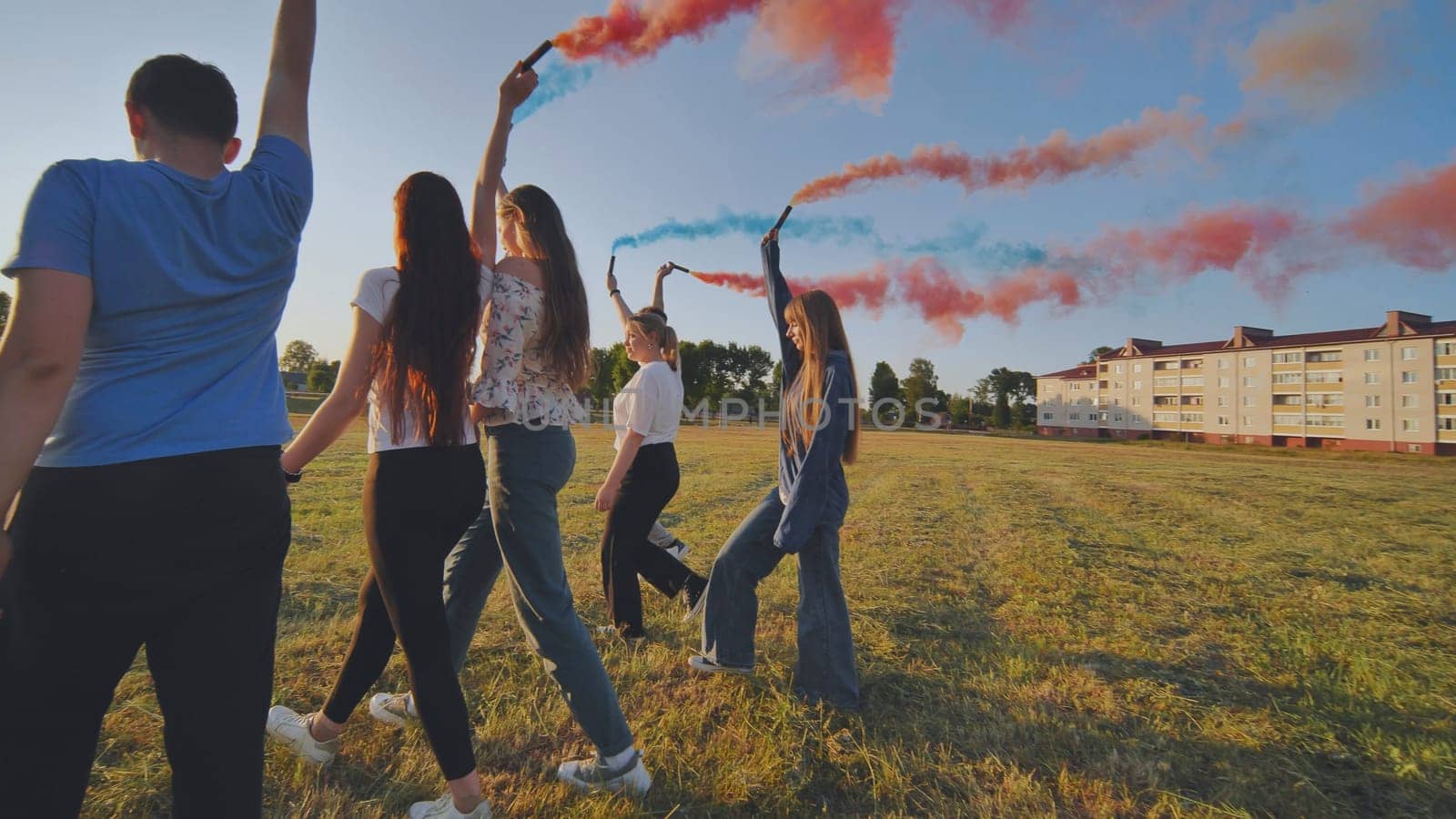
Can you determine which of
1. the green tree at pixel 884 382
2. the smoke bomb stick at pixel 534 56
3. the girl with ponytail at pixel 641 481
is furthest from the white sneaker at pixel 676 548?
the green tree at pixel 884 382

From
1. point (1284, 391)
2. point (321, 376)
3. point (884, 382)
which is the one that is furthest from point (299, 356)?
point (1284, 391)

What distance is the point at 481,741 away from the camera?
3096 millimetres

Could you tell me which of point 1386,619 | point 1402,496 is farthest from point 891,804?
point 1402,496

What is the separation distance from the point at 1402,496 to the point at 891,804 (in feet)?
66.2

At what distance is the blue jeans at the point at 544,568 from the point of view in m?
2.62

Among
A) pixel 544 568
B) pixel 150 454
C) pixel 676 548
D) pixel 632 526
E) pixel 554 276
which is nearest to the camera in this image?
pixel 150 454

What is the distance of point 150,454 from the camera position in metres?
1.35

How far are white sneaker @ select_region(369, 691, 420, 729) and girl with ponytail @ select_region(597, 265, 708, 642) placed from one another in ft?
5.10

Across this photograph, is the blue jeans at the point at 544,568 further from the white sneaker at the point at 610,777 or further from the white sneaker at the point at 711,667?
the white sneaker at the point at 711,667

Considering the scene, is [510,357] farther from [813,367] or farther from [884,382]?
[884,382]

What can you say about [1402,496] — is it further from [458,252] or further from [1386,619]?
[458,252]

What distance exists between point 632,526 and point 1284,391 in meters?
91.8

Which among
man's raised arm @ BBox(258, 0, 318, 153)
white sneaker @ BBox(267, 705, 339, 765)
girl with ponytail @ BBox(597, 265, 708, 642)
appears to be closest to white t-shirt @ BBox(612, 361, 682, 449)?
girl with ponytail @ BBox(597, 265, 708, 642)

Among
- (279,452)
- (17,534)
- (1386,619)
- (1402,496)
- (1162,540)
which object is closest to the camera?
(17,534)
